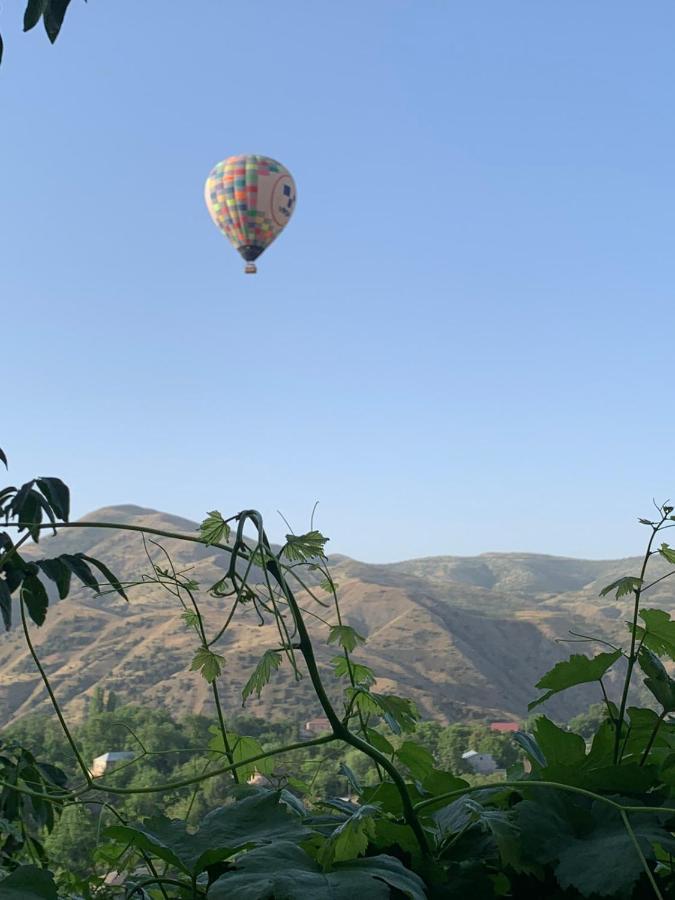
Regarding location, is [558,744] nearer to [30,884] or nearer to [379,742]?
[379,742]

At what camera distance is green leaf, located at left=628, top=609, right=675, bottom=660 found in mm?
822

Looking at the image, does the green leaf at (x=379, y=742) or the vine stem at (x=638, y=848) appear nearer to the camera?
the vine stem at (x=638, y=848)

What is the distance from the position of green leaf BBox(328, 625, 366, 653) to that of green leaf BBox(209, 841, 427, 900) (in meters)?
0.31

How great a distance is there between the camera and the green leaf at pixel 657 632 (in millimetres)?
822

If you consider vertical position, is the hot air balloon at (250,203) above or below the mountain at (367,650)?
above

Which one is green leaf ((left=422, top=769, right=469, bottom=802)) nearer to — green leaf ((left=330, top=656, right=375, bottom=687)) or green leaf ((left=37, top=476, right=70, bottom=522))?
green leaf ((left=330, top=656, right=375, bottom=687))

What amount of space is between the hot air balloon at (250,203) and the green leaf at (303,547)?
2634 centimetres

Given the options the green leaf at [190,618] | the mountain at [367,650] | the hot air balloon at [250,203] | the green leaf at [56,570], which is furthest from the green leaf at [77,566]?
the mountain at [367,650]

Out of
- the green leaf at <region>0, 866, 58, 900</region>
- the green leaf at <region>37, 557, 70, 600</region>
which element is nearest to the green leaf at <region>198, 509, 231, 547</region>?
the green leaf at <region>0, 866, 58, 900</region>

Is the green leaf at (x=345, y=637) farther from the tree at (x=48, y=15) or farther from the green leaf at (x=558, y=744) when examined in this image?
the tree at (x=48, y=15)

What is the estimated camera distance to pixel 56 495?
131cm

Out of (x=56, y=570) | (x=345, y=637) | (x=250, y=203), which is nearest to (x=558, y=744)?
(x=345, y=637)

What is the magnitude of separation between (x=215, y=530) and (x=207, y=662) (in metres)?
0.25

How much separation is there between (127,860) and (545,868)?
30 cm
